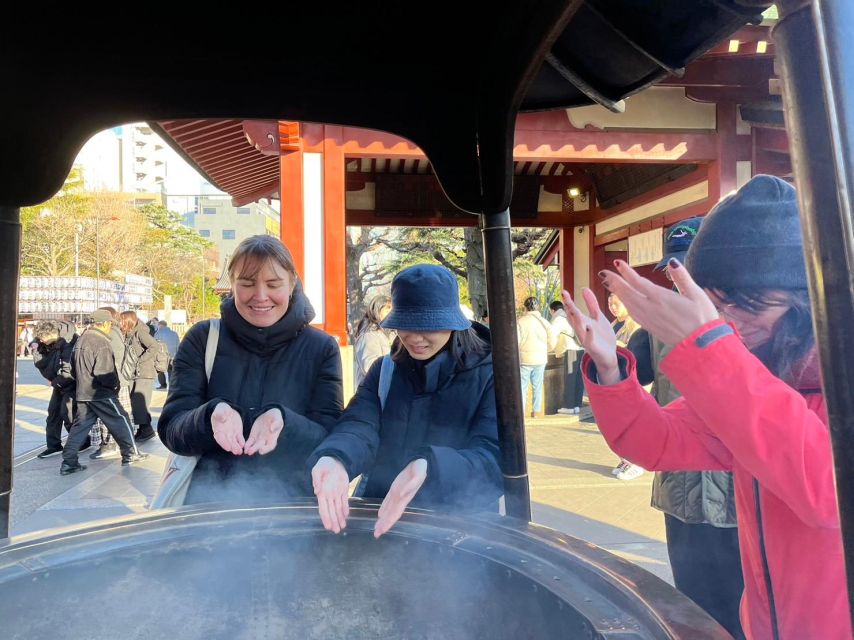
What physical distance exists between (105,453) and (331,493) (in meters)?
5.50

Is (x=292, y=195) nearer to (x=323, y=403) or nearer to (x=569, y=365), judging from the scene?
(x=569, y=365)

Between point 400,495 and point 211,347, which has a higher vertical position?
point 211,347

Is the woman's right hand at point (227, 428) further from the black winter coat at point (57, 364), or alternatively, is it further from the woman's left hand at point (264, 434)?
the black winter coat at point (57, 364)

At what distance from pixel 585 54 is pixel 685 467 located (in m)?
0.97

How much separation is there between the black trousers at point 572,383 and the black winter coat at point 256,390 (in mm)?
6584

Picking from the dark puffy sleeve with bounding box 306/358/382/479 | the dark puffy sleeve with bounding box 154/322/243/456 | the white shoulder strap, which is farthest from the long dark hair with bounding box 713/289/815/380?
the white shoulder strap

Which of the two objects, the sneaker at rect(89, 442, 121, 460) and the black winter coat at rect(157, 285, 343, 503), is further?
the sneaker at rect(89, 442, 121, 460)

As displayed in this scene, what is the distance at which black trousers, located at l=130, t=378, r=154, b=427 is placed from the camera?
6.43m

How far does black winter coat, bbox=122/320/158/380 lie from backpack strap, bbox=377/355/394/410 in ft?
18.6

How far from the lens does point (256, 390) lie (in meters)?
1.76

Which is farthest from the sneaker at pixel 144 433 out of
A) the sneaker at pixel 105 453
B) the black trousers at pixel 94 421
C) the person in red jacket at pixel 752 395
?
the person in red jacket at pixel 752 395

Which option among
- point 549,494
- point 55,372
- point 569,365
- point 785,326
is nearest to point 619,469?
point 549,494

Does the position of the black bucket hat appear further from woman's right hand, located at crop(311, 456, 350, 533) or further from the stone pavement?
the stone pavement

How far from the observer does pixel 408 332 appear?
1.66 m
